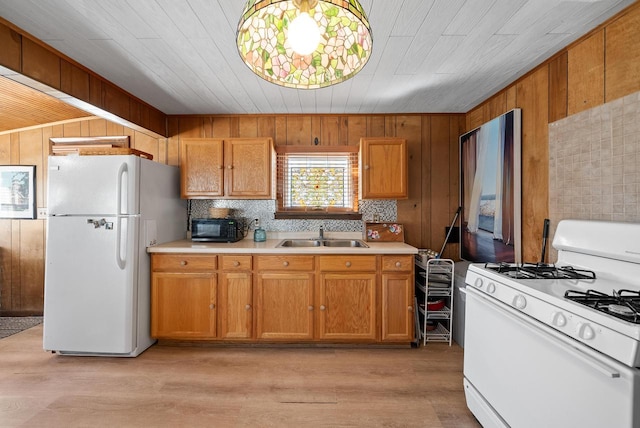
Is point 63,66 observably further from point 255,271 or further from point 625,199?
point 625,199

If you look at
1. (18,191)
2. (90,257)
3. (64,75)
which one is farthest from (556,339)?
(18,191)

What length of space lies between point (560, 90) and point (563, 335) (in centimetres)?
168

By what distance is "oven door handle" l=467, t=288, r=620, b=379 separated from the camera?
→ 2.96 ft

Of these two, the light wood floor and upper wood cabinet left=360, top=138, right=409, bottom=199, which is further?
upper wood cabinet left=360, top=138, right=409, bottom=199

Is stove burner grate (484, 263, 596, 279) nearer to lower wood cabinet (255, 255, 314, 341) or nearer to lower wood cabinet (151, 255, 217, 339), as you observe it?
lower wood cabinet (255, 255, 314, 341)

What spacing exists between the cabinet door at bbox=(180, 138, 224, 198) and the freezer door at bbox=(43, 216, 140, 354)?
29.1 inches

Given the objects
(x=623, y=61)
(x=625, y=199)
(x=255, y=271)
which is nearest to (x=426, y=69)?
(x=623, y=61)

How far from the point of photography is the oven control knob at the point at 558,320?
1.06 metres

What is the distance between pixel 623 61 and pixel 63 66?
3.40 m

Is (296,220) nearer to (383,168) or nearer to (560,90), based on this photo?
(383,168)

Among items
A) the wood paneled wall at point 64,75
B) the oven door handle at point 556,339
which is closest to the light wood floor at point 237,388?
the oven door handle at point 556,339

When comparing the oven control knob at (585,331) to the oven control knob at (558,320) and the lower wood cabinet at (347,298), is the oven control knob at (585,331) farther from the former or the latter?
the lower wood cabinet at (347,298)

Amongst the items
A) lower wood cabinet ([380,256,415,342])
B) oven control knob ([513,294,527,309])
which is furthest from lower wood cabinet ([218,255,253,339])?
oven control knob ([513,294,527,309])

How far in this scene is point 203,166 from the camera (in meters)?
2.92
